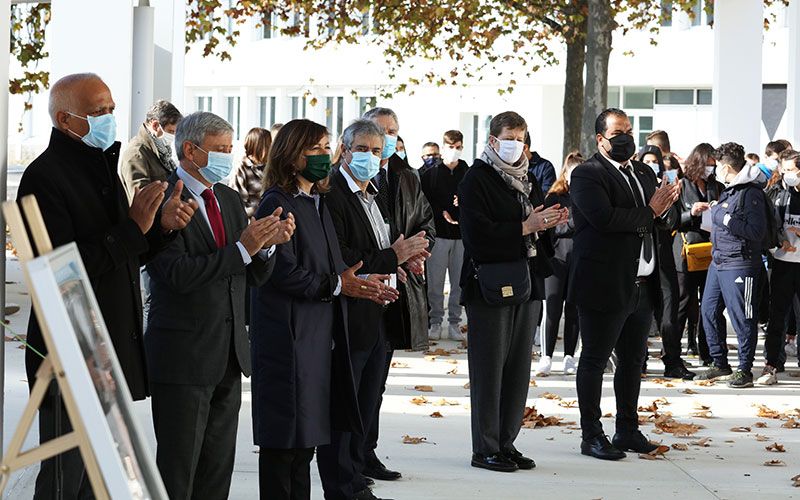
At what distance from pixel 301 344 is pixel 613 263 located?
306 cm

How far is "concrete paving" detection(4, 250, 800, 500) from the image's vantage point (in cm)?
820

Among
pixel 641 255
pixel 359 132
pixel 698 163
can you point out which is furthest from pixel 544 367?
pixel 359 132

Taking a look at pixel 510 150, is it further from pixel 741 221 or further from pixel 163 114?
pixel 741 221

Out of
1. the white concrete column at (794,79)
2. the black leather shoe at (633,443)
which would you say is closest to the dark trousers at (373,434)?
the black leather shoe at (633,443)

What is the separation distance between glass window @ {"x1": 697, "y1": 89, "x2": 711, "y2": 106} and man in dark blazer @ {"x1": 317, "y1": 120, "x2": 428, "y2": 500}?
41253 millimetres

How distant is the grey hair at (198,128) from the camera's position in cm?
614

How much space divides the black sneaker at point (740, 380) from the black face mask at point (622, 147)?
433 centimetres

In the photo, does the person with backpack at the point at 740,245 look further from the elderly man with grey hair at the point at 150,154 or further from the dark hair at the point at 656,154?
the elderly man with grey hair at the point at 150,154

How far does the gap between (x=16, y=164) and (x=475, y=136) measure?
15492 mm

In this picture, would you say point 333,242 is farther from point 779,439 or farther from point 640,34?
point 640,34

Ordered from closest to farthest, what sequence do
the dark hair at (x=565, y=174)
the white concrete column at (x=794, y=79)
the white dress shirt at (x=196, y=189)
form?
the white dress shirt at (x=196, y=189)
the dark hair at (x=565, y=174)
the white concrete column at (x=794, y=79)

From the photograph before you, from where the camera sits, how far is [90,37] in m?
9.05

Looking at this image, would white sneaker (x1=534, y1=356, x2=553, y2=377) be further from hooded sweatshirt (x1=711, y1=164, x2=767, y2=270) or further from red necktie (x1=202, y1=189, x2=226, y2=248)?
red necktie (x1=202, y1=189, x2=226, y2=248)

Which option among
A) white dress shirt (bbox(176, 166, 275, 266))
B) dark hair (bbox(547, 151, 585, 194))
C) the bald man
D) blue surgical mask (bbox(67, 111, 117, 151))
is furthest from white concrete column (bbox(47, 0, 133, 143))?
dark hair (bbox(547, 151, 585, 194))
